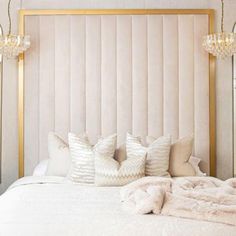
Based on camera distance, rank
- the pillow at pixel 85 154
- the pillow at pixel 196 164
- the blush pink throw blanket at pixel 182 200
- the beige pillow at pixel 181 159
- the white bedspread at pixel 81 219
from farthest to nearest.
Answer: the pillow at pixel 196 164 → the beige pillow at pixel 181 159 → the pillow at pixel 85 154 → the blush pink throw blanket at pixel 182 200 → the white bedspread at pixel 81 219

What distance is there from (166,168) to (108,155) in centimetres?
44

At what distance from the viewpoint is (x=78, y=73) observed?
3.90 m

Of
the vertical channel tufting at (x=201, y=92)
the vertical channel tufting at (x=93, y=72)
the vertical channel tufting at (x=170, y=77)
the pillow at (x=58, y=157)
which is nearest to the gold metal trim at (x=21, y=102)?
the pillow at (x=58, y=157)

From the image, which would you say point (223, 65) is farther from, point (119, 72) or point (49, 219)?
point (49, 219)

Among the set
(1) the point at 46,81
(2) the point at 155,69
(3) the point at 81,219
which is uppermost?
(2) the point at 155,69

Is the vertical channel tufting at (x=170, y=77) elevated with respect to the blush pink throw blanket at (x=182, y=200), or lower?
elevated

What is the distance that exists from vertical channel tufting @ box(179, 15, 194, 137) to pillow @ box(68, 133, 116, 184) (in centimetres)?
80

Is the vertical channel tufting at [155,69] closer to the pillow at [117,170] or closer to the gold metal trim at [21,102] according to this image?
the pillow at [117,170]

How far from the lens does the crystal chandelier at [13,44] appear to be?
3.58 metres

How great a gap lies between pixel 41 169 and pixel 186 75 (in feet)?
4.87

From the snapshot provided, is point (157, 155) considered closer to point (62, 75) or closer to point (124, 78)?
point (124, 78)

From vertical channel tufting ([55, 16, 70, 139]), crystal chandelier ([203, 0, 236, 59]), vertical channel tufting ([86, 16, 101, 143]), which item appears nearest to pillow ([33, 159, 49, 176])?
vertical channel tufting ([55, 16, 70, 139])

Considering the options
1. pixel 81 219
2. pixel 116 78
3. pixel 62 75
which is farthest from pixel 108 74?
pixel 81 219

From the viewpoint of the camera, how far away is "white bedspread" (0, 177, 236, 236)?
199 cm
